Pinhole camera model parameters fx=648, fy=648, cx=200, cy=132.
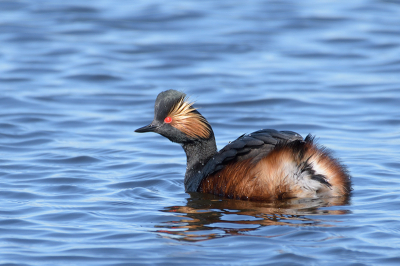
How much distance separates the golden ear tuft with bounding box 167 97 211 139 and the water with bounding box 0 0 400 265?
0.73 meters

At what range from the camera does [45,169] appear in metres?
8.54

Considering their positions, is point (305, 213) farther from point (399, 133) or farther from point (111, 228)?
point (399, 133)

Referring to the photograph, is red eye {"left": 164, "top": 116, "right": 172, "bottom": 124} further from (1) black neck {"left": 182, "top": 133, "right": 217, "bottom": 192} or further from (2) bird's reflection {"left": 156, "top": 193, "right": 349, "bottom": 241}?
(2) bird's reflection {"left": 156, "top": 193, "right": 349, "bottom": 241}

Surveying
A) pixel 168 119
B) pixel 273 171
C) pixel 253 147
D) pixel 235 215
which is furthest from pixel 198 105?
pixel 235 215

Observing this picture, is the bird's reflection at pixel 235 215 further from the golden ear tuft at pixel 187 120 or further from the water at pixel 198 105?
the golden ear tuft at pixel 187 120

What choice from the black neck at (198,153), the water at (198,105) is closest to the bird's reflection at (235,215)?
the water at (198,105)

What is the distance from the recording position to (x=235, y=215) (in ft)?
21.0

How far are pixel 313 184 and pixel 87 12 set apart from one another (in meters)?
12.7

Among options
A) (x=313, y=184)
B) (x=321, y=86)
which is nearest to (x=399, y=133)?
(x=321, y=86)

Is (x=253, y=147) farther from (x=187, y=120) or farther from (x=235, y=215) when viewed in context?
(x=187, y=120)

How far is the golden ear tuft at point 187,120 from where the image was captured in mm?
7652

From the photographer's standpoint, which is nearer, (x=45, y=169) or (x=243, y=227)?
(x=243, y=227)

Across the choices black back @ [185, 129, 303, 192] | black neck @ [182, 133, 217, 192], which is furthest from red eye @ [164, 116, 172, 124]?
black back @ [185, 129, 303, 192]

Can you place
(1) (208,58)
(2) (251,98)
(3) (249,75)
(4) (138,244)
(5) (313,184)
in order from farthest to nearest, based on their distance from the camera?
(1) (208,58)
(3) (249,75)
(2) (251,98)
(5) (313,184)
(4) (138,244)
